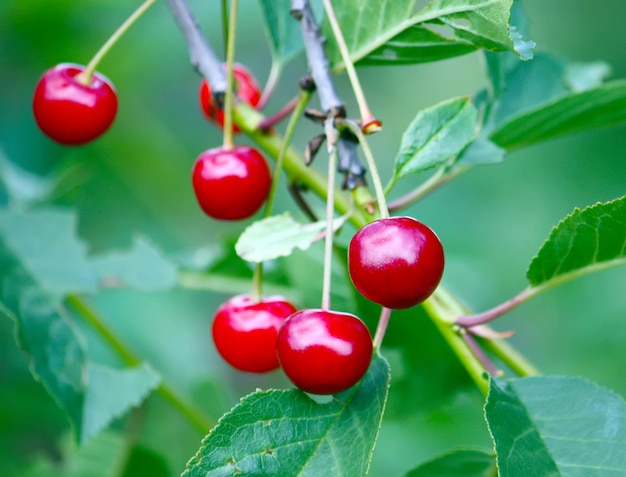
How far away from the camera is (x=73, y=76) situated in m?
1.17

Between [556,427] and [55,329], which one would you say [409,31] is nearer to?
[556,427]

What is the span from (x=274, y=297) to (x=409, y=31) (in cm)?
40

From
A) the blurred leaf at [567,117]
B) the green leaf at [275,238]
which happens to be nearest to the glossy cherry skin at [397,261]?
the green leaf at [275,238]

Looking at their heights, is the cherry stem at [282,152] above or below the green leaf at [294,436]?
above

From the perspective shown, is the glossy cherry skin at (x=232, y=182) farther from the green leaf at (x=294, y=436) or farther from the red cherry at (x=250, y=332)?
the green leaf at (x=294, y=436)

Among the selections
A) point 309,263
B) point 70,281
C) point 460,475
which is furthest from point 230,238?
point 460,475

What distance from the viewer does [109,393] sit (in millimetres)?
1339

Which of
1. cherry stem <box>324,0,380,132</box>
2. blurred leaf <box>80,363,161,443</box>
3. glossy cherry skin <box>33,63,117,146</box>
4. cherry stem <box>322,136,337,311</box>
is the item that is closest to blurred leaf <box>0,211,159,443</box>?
blurred leaf <box>80,363,161,443</box>

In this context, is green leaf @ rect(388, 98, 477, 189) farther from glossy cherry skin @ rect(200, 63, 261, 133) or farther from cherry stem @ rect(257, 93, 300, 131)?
glossy cherry skin @ rect(200, 63, 261, 133)

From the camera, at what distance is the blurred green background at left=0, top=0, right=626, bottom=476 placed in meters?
1.86

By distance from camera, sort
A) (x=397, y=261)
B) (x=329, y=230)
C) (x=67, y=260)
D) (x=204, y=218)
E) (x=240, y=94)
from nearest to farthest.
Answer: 1. (x=397, y=261)
2. (x=329, y=230)
3. (x=240, y=94)
4. (x=67, y=260)
5. (x=204, y=218)

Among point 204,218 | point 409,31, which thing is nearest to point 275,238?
point 409,31

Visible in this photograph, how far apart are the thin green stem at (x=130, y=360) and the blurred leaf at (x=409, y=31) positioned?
2.59 feet

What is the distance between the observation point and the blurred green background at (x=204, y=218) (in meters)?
1.86
